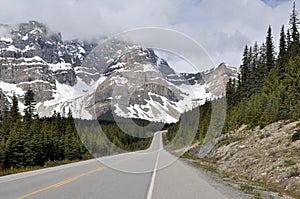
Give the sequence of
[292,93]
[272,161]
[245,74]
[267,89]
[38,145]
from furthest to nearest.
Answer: [245,74], [267,89], [38,145], [292,93], [272,161]

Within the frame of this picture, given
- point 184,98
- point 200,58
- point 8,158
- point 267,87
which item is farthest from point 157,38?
point 267,87

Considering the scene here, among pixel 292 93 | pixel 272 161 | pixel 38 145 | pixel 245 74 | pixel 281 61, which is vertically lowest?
pixel 272 161

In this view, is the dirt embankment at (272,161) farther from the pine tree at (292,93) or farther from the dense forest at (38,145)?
the dense forest at (38,145)

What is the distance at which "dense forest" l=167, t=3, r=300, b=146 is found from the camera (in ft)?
122

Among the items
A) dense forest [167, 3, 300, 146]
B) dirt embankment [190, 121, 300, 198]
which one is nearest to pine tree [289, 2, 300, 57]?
dense forest [167, 3, 300, 146]

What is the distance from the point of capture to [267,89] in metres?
52.6

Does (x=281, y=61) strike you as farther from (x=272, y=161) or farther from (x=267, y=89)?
(x=272, y=161)

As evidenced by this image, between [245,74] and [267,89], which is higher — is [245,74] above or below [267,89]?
above

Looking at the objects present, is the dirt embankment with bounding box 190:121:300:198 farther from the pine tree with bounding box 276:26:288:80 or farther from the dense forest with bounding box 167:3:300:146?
the pine tree with bounding box 276:26:288:80

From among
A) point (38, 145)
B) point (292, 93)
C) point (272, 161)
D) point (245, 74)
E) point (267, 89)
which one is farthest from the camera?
point (245, 74)

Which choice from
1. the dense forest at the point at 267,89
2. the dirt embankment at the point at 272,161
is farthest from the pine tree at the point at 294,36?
the dirt embankment at the point at 272,161

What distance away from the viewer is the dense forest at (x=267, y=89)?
37062 mm

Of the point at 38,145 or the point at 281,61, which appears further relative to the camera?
the point at 281,61

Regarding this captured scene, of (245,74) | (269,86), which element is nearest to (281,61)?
(269,86)
